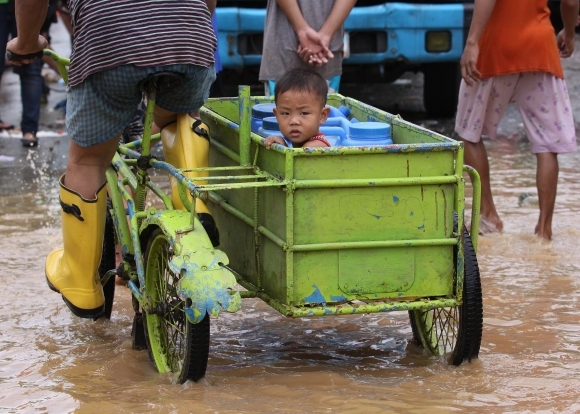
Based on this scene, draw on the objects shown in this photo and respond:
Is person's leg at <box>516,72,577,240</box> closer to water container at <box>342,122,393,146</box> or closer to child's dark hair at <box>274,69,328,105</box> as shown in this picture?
water container at <box>342,122,393,146</box>

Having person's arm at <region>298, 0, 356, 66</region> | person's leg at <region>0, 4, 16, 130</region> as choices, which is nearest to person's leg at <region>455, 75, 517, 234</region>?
person's arm at <region>298, 0, 356, 66</region>

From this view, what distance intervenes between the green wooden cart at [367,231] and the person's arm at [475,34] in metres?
2.06

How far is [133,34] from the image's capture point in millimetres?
3479

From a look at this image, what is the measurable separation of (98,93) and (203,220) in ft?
1.91

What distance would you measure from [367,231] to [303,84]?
2.46ft

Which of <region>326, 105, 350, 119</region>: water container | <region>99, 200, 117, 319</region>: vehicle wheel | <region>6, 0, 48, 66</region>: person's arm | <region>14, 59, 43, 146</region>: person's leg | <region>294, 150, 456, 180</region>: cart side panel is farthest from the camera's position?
<region>14, 59, 43, 146</region>: person's leg

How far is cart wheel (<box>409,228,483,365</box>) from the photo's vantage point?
143 inches

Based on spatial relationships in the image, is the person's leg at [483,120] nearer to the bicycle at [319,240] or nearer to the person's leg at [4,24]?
the bicycle at [319,240]

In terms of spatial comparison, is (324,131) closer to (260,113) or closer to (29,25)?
(260,113)

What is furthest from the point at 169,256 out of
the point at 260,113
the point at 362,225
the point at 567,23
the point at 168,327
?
the point at 567,23

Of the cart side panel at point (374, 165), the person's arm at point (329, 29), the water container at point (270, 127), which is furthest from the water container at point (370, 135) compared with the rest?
the person's arm at point (329, 29)

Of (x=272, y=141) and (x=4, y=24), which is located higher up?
(x=4, y=24)

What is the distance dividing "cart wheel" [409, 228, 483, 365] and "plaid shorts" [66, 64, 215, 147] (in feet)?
3.57

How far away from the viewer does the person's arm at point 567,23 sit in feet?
19.4
